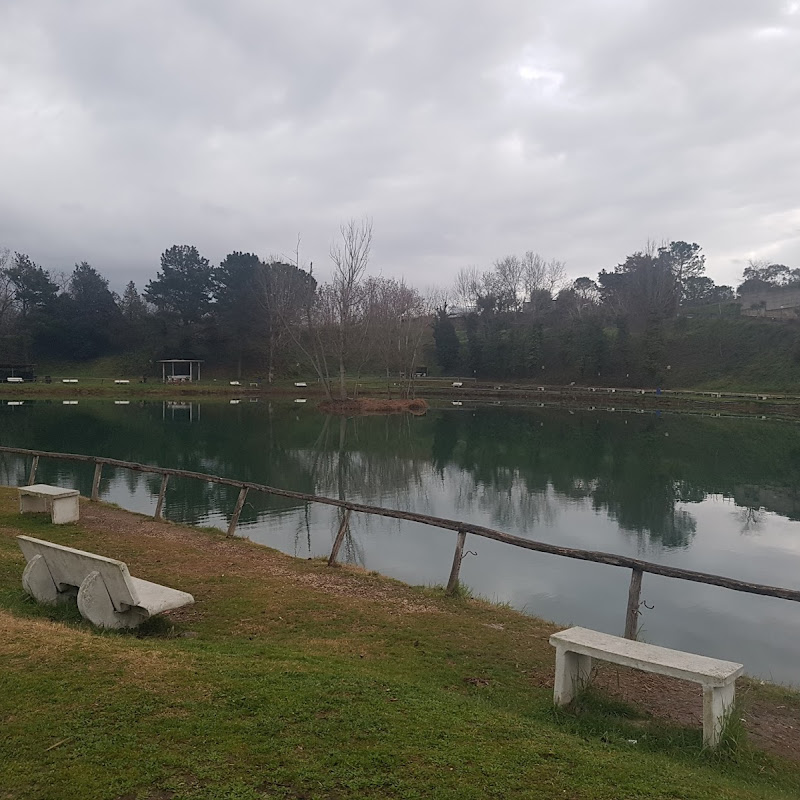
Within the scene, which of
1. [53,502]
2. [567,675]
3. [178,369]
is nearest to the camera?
[567,675]

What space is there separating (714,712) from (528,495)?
48.2 ft

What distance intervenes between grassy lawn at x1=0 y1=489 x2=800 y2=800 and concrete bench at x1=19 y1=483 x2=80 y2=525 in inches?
170

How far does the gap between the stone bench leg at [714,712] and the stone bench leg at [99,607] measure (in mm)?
4412

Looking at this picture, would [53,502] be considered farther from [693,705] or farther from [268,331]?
[268,331]

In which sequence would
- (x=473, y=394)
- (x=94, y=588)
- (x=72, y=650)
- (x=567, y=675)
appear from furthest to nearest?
(x=473, y=394)
(x=94, y=588)
(x=567, y=675)
(x=72, y=650)

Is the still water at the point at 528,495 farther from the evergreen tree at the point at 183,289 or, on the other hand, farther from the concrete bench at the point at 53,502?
the evergreen tree at the point at 183,289

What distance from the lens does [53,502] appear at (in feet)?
34.9

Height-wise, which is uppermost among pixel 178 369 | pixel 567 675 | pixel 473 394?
pixel 178 369

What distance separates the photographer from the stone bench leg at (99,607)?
18.6 ft

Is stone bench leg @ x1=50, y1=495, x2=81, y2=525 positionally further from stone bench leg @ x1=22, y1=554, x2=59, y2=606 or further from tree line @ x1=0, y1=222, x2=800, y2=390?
tree line @ x1=0, y1=222, x2=800, y2=390

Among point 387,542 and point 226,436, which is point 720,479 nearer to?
point 387,542

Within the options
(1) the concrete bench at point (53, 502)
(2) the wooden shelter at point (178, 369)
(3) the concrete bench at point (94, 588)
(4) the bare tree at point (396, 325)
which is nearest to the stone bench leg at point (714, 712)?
(3) the concrete bench at point (94, 588)

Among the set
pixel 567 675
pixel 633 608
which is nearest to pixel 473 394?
pixel 633 608

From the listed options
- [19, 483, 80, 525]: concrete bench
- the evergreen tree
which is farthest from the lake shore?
[19, 483, 80, 525]: concrete bench
